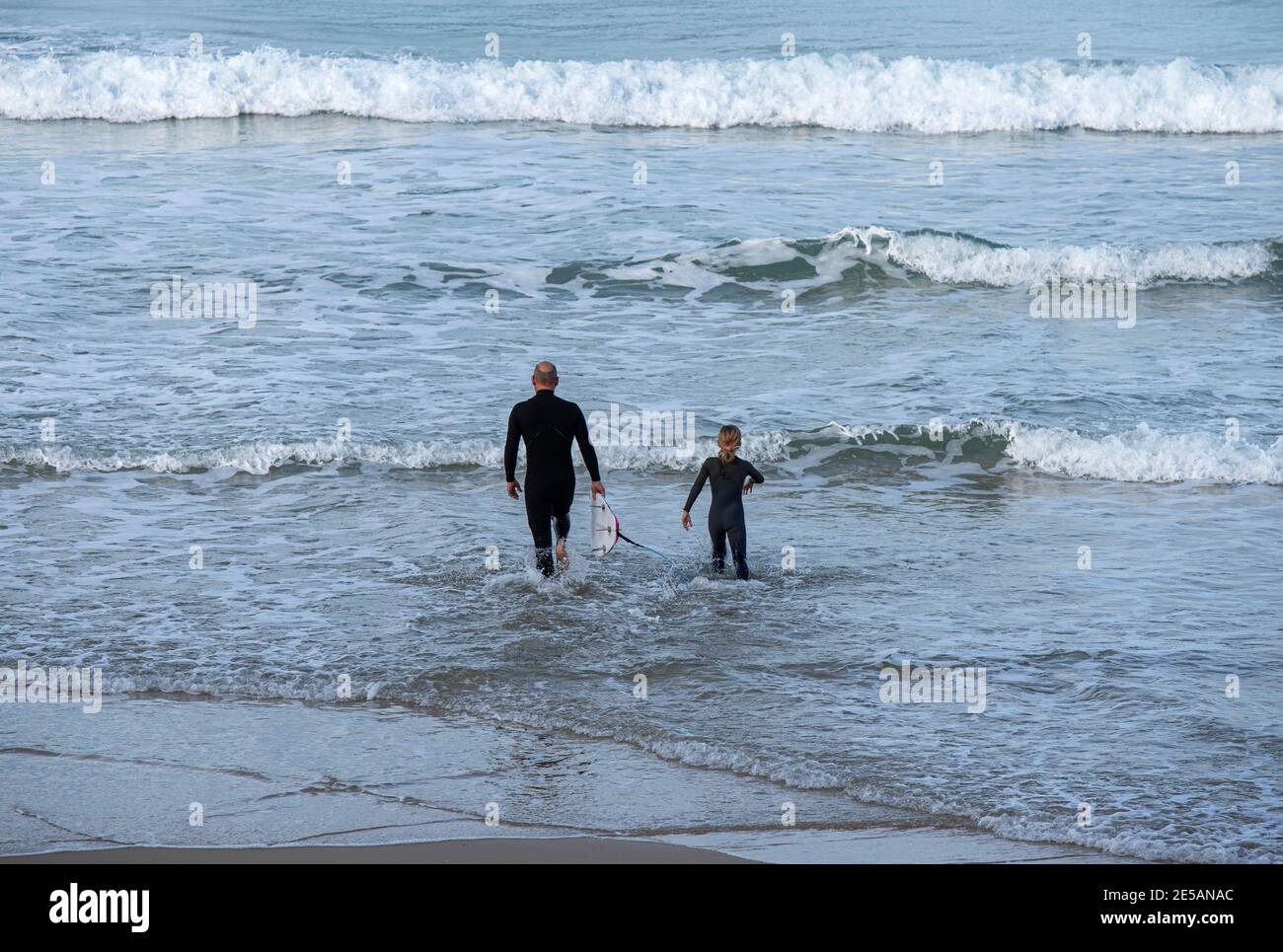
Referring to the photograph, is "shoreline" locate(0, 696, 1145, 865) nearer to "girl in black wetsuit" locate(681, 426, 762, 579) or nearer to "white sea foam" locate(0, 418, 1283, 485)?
"girl in black wetsuit" locate(681, 426, 762, 579)

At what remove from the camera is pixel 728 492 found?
34.1 ft

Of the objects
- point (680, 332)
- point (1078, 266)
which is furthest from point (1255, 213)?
point (680, 332)

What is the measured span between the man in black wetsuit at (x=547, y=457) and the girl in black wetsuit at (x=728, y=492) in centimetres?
84

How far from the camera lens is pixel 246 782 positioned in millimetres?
7297

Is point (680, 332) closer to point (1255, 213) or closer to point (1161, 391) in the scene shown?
point (1161, 391)

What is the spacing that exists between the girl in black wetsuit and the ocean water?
31 centimetres

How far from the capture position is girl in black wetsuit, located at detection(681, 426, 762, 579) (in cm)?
1037

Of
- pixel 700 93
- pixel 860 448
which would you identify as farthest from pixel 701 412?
pixel 700 93

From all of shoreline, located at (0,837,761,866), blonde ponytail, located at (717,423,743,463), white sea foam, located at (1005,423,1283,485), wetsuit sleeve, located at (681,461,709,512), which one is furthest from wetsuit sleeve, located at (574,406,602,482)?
white sea foam, located at (1005,423,1283,485)

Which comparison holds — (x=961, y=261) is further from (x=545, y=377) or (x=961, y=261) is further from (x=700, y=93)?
(x=700, y=93)

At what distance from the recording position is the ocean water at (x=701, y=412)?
826 centimetres

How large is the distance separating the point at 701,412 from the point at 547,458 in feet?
14.3

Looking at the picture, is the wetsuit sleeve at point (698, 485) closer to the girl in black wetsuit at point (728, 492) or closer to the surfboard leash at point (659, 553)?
the girl in black wetsuit at point (728, 492)

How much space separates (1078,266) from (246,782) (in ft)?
50.8
